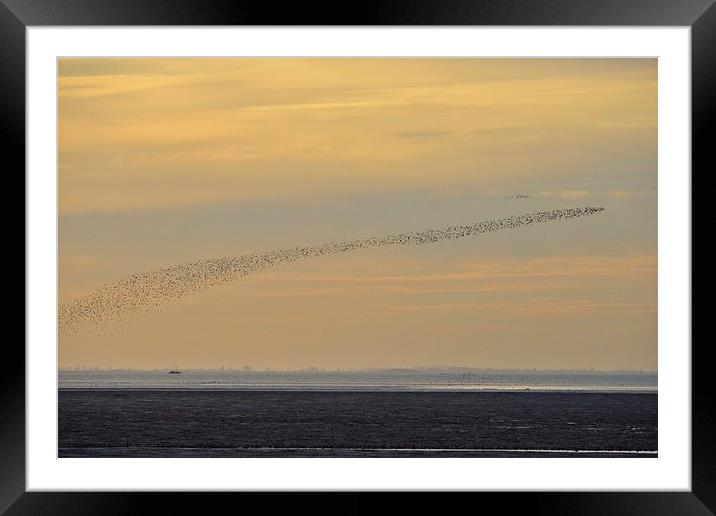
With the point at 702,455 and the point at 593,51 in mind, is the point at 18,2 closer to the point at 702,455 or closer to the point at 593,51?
the point at 593,51

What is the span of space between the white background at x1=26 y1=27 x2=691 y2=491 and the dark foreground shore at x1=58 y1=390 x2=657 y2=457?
26391 mm

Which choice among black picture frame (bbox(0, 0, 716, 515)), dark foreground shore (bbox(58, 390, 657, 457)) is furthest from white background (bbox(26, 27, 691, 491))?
dark foreground shore (bbox(58, 390, 657, 457))

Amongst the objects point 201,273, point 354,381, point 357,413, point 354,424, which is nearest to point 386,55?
point 354,424

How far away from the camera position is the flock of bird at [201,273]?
41500 millimetres

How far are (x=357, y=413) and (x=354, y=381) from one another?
318cm

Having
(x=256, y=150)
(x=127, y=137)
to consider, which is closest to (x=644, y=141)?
(x=256, y=150)

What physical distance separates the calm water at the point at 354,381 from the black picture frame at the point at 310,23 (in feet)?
131

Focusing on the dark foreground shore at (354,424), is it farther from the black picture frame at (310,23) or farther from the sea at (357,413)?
the black picture frame at (310,23)

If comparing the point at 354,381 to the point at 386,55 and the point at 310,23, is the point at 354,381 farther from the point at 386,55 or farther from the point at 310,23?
the point at 310,23

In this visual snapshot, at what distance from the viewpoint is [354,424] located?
38.5m

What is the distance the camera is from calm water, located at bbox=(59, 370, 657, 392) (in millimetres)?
43281

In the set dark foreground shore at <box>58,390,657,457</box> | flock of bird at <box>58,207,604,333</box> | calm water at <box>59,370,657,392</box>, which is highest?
flock of bird at <box>58,207,604,333</box>

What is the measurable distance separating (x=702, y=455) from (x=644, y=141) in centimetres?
3867

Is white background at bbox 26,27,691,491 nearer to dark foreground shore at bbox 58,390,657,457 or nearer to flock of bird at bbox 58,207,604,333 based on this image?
dark foreground shore at bbox 58,390,657,457
